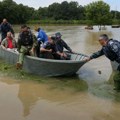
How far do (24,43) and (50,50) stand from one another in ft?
3.79

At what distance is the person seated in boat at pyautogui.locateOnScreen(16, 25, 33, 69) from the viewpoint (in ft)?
34.0

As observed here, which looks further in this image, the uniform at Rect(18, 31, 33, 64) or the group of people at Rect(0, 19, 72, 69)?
the uniform at Rect(18, 31, 33, 64)

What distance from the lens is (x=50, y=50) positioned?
10055 millimetres

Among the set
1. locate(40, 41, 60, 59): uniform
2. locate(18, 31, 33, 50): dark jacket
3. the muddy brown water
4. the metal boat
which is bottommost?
the muddy brown water

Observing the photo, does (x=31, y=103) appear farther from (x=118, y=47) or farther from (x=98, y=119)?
(x=118, y=47)

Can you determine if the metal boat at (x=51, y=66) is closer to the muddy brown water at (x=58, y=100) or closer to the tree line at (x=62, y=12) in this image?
the muddy brown water at (x=58, y=100)

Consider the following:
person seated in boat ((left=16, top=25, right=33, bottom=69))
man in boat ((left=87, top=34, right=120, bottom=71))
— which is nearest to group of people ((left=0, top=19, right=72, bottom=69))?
person seated in boat ((left=16, top=25, right=33, bottom=69))

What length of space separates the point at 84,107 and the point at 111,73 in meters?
4.08

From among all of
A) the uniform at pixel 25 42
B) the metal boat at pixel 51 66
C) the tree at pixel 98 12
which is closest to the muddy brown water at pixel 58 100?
the metal boat at pixel 51 66

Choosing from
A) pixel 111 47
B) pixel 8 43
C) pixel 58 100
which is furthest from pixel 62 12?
pixel 111 47

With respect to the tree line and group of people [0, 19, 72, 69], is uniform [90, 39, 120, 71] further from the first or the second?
the tree line

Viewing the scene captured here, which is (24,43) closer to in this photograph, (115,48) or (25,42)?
(25,42)

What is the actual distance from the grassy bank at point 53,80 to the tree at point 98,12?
45.8 meters

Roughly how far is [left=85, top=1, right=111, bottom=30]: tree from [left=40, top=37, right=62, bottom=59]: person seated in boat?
4576 cm
